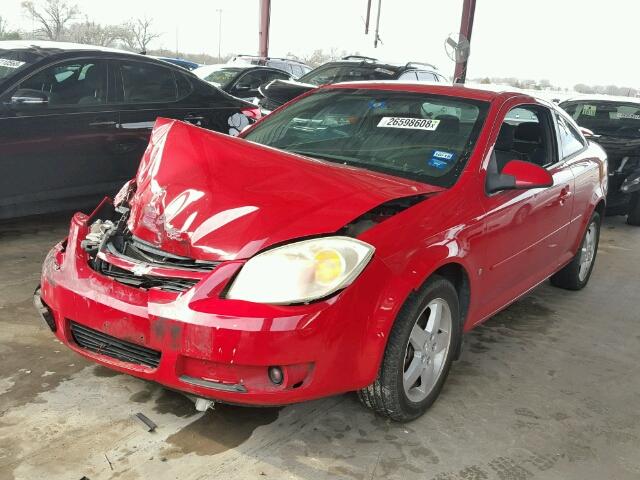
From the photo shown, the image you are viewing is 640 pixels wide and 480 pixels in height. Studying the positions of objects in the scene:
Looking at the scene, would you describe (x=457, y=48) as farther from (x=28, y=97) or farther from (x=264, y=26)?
(x=264, y=26)

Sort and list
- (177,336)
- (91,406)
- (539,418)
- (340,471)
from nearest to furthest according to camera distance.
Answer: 1. (177,336)
2. (340,471)
3. (91,406)
4. (539,418)

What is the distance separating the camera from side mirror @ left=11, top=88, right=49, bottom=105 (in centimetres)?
441

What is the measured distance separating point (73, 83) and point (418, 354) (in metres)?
3.52

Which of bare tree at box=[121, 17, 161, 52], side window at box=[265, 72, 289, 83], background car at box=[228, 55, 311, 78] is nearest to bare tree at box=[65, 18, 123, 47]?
bare tree at box=[121, 17, 161, 52]

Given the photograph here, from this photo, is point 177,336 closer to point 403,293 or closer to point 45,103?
point 403,293

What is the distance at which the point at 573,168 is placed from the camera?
12.9ft

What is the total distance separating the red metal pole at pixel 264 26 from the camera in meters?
23.3

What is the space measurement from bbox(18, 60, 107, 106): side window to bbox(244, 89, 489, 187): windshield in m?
1.84

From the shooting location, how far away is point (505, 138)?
11.5 ft

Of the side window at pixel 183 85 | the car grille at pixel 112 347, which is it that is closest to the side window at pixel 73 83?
the side window at pixel 183 85

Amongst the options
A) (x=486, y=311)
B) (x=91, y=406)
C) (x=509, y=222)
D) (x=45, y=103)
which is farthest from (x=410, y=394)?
(x=45, y=103)

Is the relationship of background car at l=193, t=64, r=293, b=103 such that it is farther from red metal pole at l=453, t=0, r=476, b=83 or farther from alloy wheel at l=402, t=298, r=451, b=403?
alloy wheel at l=402, t=298, r=451, b=403

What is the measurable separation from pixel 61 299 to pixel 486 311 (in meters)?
1.94

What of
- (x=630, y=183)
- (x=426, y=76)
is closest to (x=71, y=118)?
(x=630, y=183)
